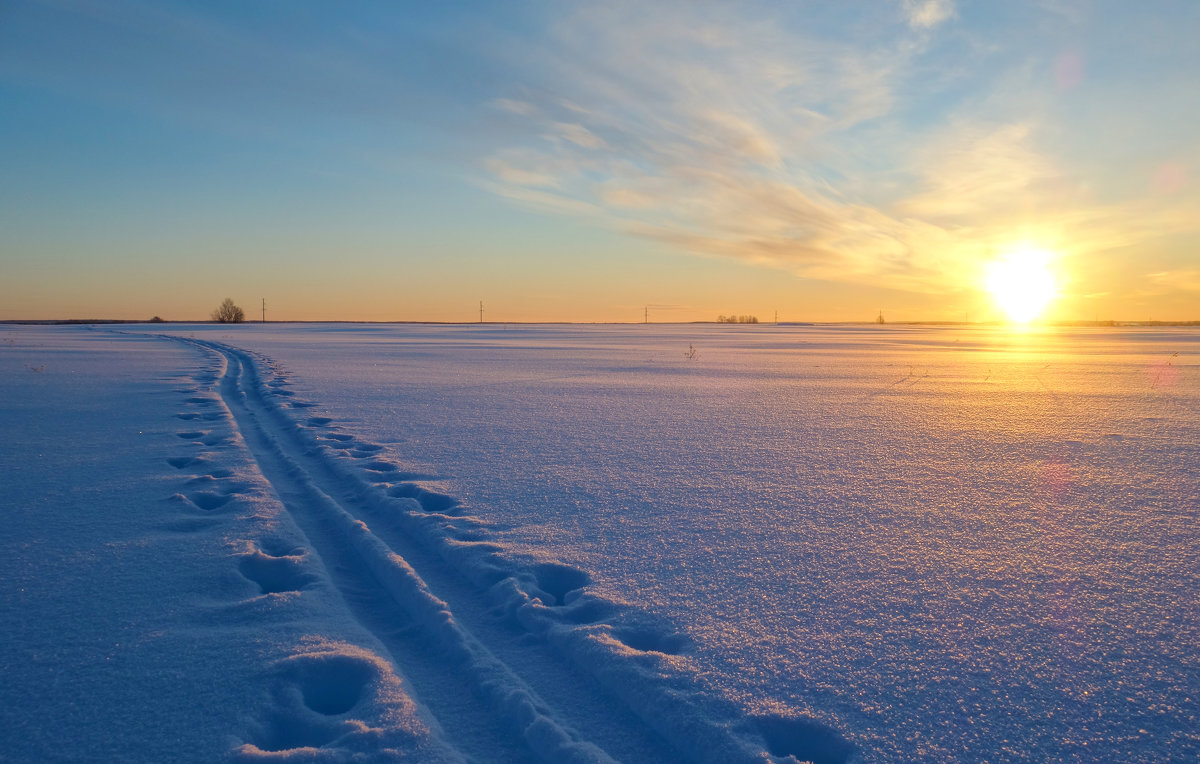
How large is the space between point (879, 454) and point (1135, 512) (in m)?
1.69

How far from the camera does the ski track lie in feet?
5.86

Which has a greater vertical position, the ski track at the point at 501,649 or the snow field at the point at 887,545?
the snow field at the point at 887,545

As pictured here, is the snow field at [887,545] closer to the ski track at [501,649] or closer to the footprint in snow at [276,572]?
the ski track at [501,649]

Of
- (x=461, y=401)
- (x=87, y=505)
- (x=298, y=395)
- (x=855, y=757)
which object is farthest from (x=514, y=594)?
(x=298, y=395)

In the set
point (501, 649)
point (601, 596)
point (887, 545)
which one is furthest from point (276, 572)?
point (887, 545)

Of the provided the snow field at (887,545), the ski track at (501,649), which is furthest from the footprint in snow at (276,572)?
the snow field at (887,545)

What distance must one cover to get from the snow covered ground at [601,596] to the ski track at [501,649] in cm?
1

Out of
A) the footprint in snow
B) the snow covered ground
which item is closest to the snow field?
the snow covered ground

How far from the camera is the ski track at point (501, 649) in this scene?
1.79 metres

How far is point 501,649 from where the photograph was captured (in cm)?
229

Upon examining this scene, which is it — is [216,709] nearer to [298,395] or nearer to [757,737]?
[757,737]

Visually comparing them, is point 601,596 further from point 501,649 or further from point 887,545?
point 887,545

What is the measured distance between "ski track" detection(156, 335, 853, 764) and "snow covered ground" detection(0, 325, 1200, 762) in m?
0.01

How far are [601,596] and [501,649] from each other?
18.1 inches
